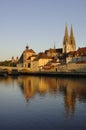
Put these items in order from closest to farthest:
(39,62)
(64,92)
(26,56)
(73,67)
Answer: (64,92)
(73,67)
(39,62)
(26,56)

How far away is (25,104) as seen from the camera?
21.4m

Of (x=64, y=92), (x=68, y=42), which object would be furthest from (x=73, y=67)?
(x=64, y=92)

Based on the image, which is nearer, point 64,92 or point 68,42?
point 64,92

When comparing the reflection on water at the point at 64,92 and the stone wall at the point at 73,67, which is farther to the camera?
the stone wall at the point at 73,67

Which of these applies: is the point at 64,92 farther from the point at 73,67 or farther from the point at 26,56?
the point at 26,56

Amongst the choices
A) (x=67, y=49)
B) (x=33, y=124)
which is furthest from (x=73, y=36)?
(x=33, y=124)

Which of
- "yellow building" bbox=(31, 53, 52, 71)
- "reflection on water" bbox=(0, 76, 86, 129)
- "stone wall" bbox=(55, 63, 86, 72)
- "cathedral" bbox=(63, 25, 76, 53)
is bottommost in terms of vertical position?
"reflection on water" bbox=(0, 76, 86, 129)

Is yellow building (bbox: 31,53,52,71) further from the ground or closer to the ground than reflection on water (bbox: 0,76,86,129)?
further from the ground

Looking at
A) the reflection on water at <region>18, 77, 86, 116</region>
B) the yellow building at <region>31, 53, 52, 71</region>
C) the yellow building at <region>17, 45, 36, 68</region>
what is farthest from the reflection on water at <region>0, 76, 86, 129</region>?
the yellow building at <region>17, 45, 36, 68</region>

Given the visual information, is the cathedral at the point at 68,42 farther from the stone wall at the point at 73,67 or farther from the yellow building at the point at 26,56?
the stone wall at the point at 73,67

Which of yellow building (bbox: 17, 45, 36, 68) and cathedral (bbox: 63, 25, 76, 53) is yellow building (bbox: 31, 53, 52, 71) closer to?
yellow building (bbox: 17, 45, 36, 68)

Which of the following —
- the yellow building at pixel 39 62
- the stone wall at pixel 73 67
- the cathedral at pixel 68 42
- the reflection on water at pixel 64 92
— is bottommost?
the reflection on water at pixel 64 92

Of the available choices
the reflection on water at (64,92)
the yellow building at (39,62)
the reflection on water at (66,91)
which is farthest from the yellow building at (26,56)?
the reflection on water at (66,91)

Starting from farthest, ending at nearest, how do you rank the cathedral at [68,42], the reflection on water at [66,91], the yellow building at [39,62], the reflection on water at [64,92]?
1. the cathedral at [68,42]
2. the yellow building at [39,62]
3. the reflection on water at [66,91]
4. the reflection on water at [64,92]
